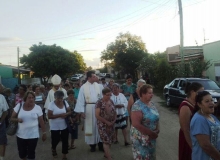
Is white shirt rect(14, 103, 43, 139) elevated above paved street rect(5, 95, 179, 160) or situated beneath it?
elevated above

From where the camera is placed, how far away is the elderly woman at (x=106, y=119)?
603 centimetres

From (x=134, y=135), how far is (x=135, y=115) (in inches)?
14.9

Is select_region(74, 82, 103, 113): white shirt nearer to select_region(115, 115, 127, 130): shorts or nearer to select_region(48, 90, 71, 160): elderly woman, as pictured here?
select_region(48, 90, 71, 160): elderly woman

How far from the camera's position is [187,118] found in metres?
3.56

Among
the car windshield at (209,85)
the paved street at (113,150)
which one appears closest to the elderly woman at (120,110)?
the paved street at (113,150)

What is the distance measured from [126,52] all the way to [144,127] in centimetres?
4181

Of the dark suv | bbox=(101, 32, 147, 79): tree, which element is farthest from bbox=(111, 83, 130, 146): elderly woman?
bbox=(101, 32, 147, 79): tree

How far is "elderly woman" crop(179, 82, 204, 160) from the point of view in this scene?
11.6 ft

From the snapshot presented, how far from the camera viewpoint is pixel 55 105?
6363 mm

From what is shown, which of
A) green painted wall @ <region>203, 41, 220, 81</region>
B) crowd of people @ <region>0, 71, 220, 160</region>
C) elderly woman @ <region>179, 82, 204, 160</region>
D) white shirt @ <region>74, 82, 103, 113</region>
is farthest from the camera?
green painted wall @ <region>203, 41, 220, 81</region>

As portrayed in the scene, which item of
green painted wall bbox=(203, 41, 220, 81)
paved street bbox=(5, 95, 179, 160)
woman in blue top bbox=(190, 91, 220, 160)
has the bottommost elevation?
paved street bbox=(5, 95, 179, 160)

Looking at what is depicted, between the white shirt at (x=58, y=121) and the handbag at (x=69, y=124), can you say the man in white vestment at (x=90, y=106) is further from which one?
the white shirt at (x=58, y=121)

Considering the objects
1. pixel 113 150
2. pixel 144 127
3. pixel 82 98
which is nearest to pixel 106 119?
pixel 82 98

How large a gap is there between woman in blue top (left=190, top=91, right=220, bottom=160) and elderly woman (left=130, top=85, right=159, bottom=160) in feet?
3.08
